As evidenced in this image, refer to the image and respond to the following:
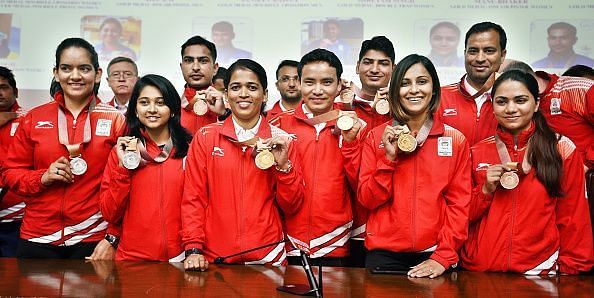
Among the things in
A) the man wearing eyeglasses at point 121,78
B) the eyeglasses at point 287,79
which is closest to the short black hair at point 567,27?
the eyeglasses at point 287,79

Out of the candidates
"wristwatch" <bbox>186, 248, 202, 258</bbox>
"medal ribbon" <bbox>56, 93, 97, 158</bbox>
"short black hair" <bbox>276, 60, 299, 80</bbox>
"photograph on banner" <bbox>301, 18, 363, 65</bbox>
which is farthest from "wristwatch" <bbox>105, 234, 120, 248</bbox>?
"photograph on banner" <bbox>301, 18, 363, 65</bbox>

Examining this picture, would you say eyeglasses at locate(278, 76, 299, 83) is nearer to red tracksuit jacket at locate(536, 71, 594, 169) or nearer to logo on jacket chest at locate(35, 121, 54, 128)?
red tracksuit jacket at locate(536, 71, 594, 169)

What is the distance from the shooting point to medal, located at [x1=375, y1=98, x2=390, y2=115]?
12.6 feet

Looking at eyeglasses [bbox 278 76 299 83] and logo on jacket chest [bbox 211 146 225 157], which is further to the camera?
eyeglasses [bbox 278 76 299 83]

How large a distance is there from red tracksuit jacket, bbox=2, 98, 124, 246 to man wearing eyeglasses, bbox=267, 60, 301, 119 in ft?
4.96

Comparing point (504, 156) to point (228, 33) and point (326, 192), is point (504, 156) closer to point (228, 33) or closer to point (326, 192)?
point (326, 192)

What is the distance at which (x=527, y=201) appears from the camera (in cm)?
343

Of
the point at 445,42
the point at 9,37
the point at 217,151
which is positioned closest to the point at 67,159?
the point at 217,151

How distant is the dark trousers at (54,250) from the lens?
12.5ft

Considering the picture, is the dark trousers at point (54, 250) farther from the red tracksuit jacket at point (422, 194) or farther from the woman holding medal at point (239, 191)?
the red tracksuit jacket at point (422, 194)

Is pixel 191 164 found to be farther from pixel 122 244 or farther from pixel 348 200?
pixel 348 200

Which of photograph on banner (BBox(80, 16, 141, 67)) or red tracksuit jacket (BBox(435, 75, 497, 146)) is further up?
photograph on banner (BBox(80, 16, 141, 67))

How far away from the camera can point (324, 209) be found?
3641 mm

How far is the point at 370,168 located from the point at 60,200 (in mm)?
1689
